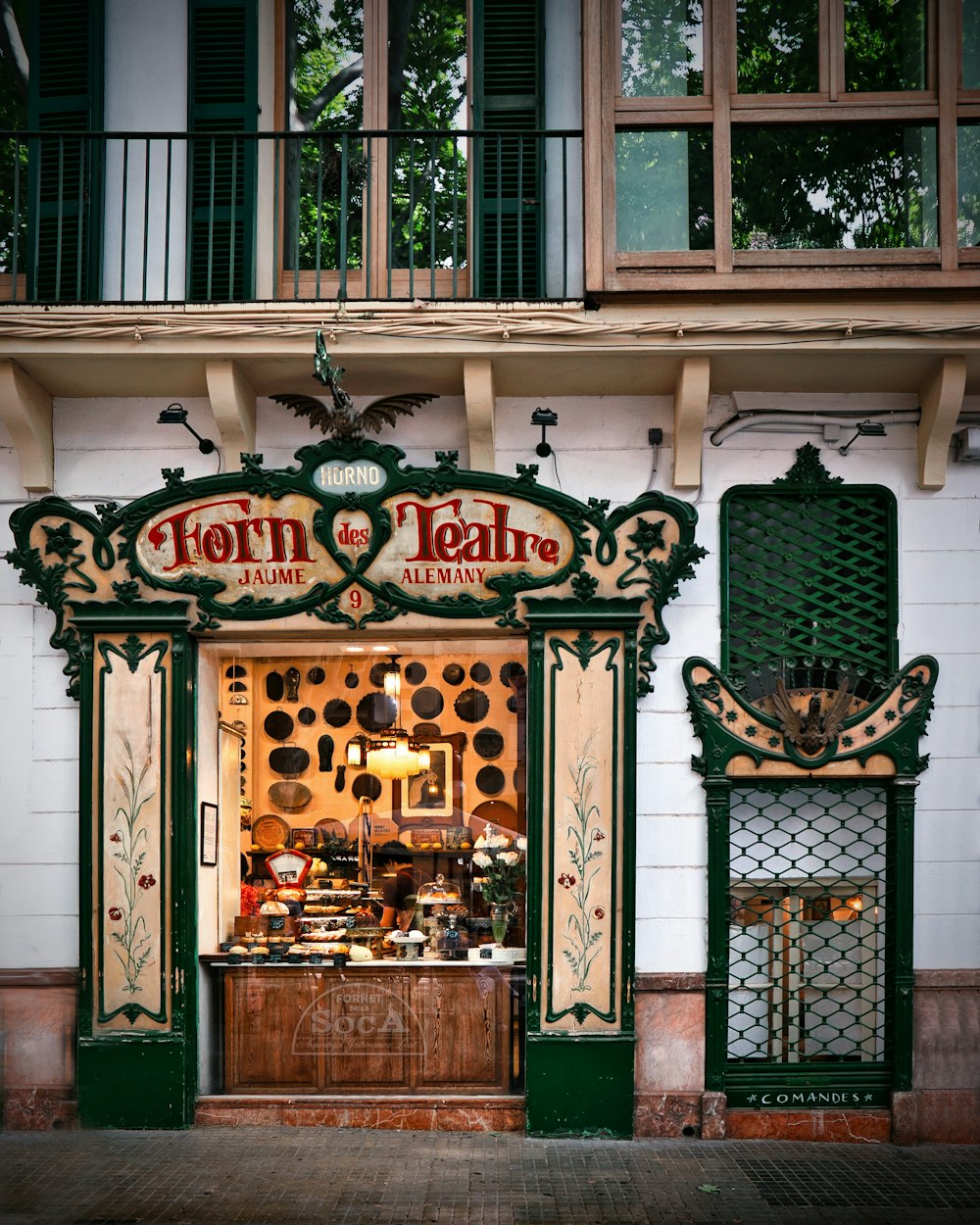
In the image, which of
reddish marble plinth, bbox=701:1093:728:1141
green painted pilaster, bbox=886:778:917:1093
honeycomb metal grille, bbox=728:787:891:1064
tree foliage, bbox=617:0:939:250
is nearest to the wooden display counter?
reddish marble plinth, bbox=701:1093:728:1141

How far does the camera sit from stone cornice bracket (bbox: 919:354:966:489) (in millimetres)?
8773

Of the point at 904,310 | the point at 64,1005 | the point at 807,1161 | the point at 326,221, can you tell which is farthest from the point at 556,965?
the point at 326,221

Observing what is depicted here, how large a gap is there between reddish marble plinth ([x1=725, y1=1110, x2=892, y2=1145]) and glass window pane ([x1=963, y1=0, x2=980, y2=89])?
7.09 m

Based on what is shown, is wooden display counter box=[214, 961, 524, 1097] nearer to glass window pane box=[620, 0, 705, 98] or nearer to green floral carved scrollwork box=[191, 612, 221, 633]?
green floral carved scrollwork box=[191, 612, 221, 633]

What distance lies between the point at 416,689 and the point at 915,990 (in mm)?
4130

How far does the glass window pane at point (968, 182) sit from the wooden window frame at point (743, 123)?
0.41ft

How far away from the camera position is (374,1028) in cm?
916

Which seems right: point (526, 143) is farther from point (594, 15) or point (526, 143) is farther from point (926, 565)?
point (926, 565)

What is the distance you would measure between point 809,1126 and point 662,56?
7.42m

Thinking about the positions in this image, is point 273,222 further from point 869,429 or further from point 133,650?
point 869,429

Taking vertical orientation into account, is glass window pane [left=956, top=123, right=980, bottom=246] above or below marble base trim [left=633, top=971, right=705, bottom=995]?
above

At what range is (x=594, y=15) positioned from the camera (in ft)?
28.6

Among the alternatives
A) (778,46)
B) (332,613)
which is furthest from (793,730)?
(778,46)

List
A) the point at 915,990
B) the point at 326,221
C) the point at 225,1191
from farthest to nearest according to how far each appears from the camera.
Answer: the point at 326,221
the point at 915,990
the point at 225,1191
